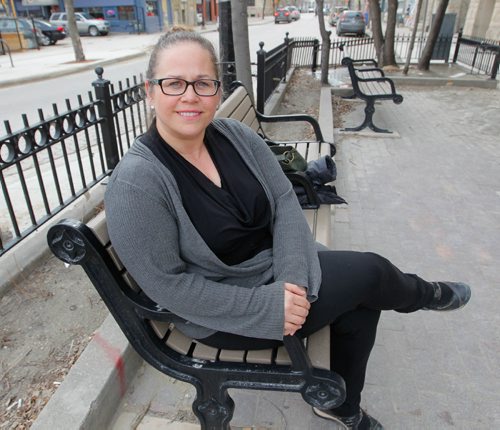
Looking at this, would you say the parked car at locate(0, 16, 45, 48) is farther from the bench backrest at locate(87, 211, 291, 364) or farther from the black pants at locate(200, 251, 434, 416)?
the black pants at locate(200, 251, 434, 416)

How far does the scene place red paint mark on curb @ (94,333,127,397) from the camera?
6.86ft

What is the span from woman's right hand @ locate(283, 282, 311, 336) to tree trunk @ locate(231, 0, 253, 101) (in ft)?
13.3

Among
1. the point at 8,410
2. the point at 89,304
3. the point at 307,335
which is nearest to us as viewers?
the point at 307,335

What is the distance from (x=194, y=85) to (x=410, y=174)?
4.00 meters

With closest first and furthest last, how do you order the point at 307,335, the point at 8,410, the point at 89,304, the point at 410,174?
the point at 307,335, the point at 8,410, the point at 89,304, the point at 410,174

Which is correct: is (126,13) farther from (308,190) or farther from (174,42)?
(174,42)

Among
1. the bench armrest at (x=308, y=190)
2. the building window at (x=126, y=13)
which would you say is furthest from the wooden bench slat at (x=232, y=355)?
the building window at (x=126, y=13)

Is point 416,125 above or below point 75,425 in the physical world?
below

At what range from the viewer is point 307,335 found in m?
1.68

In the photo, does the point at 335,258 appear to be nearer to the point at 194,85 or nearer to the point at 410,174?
the point at 194,85

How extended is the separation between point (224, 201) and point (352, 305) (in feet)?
2.06

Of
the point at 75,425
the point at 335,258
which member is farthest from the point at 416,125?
the point at 75,425

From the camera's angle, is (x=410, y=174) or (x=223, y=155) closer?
(x=223, y=155)

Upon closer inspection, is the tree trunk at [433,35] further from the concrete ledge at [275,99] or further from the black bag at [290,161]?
the black bag at [290,161]
